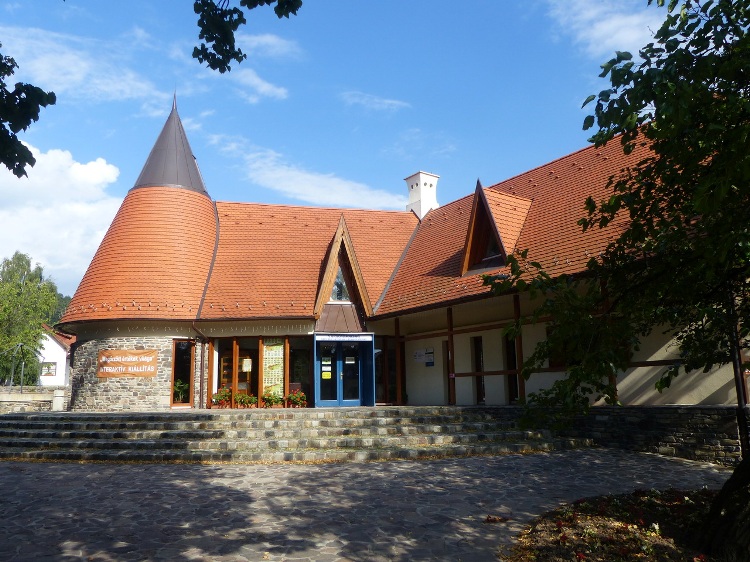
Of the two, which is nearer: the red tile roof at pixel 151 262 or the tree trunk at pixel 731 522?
the tree trunk at pixel 731 522

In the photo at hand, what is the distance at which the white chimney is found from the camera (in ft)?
80.7

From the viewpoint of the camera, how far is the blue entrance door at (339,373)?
19125 millimetres

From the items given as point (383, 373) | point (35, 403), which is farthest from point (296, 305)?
point (35, 403)

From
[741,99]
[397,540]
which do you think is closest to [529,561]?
[397,540]

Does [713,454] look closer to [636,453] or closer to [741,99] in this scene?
[636,453]

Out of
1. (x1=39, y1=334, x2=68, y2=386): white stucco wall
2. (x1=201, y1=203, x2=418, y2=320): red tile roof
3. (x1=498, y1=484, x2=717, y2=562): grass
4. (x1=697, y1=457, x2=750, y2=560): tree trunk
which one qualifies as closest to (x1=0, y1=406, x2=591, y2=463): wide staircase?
(x1=498, y1=484, x2=717, y2=562): grass

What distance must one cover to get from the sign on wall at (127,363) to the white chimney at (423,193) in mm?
11631

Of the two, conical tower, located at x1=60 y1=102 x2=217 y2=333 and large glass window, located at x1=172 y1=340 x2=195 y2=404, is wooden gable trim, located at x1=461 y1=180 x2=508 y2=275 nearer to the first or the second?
conical tower, located at x1=60 y1=102 x2=217 y2=333

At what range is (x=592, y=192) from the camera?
1577cm

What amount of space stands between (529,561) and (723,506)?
1810mm

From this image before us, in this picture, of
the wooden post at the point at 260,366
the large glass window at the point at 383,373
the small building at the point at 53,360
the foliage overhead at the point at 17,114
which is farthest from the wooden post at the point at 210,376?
the small building at the point at 53,360

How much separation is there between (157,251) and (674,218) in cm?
1688

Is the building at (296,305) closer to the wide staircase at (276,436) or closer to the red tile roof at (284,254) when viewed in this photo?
the red tile roof at (284,254)

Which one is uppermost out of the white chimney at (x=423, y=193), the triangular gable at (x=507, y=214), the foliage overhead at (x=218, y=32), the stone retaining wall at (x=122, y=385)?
the white chimney at (x=423, y=193)
